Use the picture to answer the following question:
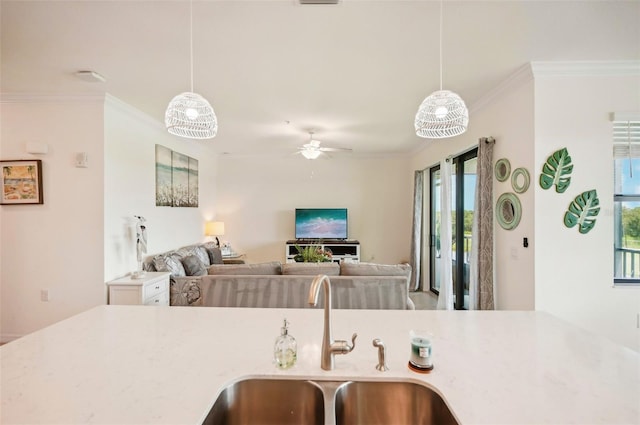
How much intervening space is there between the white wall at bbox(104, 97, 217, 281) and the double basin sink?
2.95 metres

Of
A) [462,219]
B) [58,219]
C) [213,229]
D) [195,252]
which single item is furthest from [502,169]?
[213,229]

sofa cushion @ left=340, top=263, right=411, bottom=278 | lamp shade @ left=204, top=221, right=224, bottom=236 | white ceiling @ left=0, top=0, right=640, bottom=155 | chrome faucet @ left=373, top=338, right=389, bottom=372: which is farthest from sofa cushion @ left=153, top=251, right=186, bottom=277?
chrome faucet @ left=373, top=338, right=389, bottom=372

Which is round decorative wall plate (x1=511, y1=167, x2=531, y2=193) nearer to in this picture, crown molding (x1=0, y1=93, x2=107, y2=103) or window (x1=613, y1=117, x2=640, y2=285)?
window (x1=613, y1=117, x2=640, y2=285)

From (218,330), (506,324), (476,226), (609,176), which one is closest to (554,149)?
(609,176)

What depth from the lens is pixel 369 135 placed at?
4531mm

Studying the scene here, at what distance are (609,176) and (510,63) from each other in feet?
4.16

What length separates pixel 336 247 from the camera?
19.2 ft

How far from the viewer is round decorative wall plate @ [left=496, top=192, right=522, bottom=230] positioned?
256 cm

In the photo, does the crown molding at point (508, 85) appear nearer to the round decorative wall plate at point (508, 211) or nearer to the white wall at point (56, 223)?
the round decorative wall plate at point (508, 211)

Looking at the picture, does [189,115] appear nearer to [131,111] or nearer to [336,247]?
[131,111]

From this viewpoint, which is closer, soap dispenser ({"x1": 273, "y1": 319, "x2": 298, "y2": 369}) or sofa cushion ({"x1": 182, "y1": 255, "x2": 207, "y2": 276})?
soap dispenser ({"x1": 273, "y1": 319, "x2": 298, "y2": 369})

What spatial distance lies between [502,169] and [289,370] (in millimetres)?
2807

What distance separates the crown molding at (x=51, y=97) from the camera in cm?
293

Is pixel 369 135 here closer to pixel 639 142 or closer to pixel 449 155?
pixel 449 155
